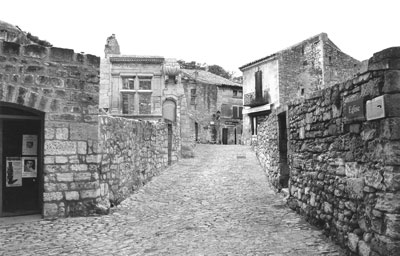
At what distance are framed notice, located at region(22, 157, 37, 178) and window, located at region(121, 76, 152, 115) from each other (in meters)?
10.8

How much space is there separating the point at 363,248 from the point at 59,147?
4752 mm

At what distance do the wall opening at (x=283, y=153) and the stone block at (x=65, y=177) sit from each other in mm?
4558

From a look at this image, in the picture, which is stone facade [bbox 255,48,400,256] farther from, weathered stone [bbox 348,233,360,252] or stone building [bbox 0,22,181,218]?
stone building [bbox 0,22,181,218]

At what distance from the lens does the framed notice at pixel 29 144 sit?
5930 mm

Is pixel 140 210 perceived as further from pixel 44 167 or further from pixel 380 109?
pixel 380 109

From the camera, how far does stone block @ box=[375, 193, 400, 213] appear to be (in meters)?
3.04

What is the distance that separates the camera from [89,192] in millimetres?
5922

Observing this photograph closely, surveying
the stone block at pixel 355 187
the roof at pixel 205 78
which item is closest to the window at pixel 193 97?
the roof at pixel 205 78

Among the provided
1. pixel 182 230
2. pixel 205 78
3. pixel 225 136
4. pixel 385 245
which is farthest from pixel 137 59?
pixel 225 136

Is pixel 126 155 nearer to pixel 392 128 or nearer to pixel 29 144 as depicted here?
pixel 29 144

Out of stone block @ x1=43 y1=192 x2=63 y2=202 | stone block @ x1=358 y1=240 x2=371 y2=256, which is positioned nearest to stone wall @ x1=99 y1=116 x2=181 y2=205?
stone block @ x1=43 y1=192 x2=63 y2=202

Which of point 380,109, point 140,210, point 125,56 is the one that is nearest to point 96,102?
point 140,210

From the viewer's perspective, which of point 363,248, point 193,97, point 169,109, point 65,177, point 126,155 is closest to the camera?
point 363,248

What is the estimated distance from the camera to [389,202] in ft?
10.1
